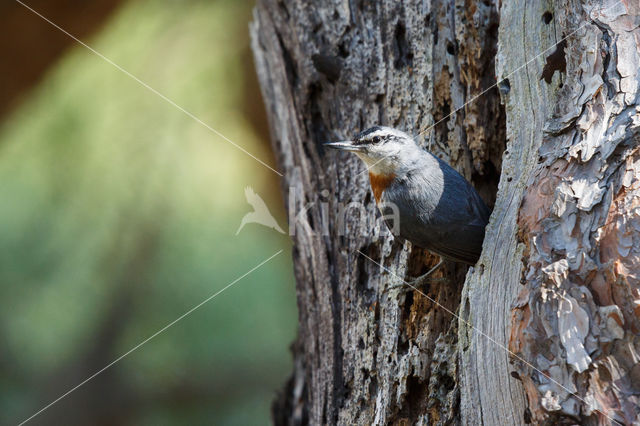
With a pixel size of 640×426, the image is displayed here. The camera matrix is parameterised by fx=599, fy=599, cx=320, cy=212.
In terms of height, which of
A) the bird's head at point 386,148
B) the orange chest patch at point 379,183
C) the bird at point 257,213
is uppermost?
the bird's head at point 386,148

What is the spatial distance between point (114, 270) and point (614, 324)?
3289 mm

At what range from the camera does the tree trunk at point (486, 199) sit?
1.13 m

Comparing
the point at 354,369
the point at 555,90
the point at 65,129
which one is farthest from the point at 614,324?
the point at 65,129

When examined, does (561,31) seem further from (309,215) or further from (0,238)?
(0,238)

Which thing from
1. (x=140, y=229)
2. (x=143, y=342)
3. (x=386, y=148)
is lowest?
(x=143, y=342)

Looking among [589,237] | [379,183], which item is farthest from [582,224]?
[379,183]

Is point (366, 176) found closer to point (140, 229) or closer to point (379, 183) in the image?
point (379, 183)

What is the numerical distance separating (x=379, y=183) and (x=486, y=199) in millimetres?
316

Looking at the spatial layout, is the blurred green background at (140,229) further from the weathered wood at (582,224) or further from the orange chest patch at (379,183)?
the weathered wood at (582,224)

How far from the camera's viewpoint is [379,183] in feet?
5.85

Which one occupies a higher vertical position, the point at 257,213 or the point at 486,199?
the point at 486,199

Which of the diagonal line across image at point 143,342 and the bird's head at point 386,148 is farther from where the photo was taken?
the diagonal line across image at point 143,342

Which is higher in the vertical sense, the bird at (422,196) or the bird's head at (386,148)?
the bird's head at (386,148)
